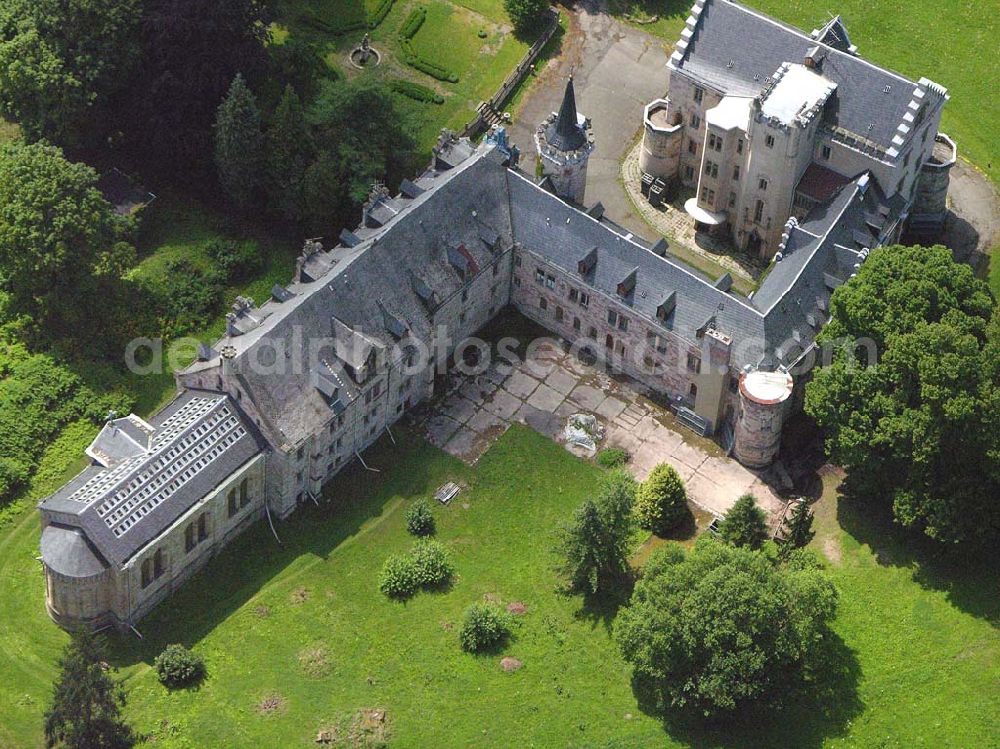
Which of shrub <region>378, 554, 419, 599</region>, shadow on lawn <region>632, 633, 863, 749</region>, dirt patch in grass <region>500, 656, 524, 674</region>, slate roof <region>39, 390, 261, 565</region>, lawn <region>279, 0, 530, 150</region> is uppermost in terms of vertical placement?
lawn <region>279, 0, 530, 150</region>

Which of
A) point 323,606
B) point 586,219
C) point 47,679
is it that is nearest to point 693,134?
point 586,219

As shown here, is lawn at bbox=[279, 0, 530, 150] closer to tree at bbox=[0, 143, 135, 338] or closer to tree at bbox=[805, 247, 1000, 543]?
tree at bbox=[0, 143, 135, 338]

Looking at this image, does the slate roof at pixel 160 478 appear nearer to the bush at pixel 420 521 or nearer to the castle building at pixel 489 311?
the castle building at pixel 489 311

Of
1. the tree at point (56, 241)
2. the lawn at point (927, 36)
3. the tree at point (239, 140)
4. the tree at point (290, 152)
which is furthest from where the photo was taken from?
the lawn at point (927, 36)

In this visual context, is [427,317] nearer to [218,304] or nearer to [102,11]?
[218,304]

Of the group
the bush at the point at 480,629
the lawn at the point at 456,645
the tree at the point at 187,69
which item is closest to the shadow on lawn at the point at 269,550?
the lawn at the point at 456,645

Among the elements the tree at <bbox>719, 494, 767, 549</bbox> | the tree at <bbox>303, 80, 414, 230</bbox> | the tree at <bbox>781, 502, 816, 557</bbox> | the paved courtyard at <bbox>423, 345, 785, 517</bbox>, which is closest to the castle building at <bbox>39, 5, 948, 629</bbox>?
the paved courtyard at <bbox>423, 345, 785, 517</bbox>
